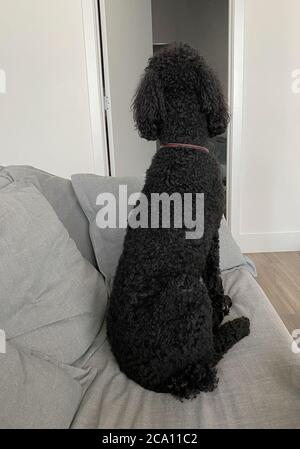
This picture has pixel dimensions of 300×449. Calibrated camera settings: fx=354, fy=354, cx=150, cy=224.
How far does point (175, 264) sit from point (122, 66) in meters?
1.98

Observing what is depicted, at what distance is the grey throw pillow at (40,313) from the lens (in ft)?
2.43

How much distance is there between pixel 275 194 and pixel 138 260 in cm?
201

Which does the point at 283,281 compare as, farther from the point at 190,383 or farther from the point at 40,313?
the point at 40,313

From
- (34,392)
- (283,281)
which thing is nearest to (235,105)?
(283,281)

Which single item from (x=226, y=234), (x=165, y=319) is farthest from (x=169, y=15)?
(x=165, y=319)

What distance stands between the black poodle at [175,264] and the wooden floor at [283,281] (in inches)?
33.1

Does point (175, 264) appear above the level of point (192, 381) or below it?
above

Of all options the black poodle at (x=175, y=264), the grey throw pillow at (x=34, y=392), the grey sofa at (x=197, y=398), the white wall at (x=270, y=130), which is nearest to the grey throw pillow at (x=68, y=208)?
the grey sofa at (x=197, y=398)

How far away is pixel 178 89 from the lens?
111cm

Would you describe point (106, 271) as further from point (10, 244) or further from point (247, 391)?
point (247, 391)

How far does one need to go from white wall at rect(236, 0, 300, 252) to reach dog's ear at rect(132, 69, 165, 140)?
5.17ft

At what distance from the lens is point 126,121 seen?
8.77 ft

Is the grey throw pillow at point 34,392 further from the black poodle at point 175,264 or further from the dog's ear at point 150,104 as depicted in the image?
the dog's ear at point 150,104
